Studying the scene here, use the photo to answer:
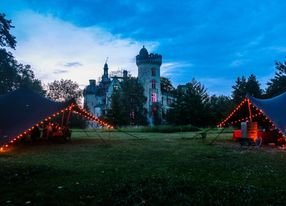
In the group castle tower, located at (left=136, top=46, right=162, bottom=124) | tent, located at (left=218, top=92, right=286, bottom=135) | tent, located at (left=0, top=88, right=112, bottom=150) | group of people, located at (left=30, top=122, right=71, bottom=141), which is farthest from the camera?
castle tower, located at (left=136, top=46, right=162, bottom=124)

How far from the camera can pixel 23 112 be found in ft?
45.7

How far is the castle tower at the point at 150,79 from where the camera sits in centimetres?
5328

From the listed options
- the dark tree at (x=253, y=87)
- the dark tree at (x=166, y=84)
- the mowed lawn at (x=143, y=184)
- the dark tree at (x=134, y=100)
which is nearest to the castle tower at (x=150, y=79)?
the dark tree at (x=134, y=100)

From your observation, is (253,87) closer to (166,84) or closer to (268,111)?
(268,111)

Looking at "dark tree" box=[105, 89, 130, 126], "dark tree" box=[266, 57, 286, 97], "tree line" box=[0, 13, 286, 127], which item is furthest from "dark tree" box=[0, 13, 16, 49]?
"dark tree" box=[266, 57, 286, 97]

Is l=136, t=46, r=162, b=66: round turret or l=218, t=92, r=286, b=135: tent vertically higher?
l=136, t=46, r=162, b=66: round turret

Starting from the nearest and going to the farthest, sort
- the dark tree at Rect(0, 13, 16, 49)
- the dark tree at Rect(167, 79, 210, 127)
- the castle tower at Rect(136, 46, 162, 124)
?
the dark tree at Rect(0, 13, 16, 49)
the dark tree at Rect(167, 79, 210, 127)
the castle tower at Rect(136, 46, 162, 124)

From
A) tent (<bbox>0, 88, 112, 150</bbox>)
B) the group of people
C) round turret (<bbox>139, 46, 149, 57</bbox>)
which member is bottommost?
the group of people

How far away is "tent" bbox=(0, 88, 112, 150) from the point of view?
1195 cm

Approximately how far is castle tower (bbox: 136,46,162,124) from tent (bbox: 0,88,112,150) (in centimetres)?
3702

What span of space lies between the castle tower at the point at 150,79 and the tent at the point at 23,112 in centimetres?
3702

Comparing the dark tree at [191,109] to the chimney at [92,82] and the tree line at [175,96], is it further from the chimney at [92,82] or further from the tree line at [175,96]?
the chimney at [92,82]

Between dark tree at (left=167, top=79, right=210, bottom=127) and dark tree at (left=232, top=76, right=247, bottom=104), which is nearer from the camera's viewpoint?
dark tree at (left=232, top=76, right=247, bottom=104)

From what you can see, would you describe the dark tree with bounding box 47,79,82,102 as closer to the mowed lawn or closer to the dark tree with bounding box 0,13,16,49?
the dark tree with bounding box 0,13,16,49
